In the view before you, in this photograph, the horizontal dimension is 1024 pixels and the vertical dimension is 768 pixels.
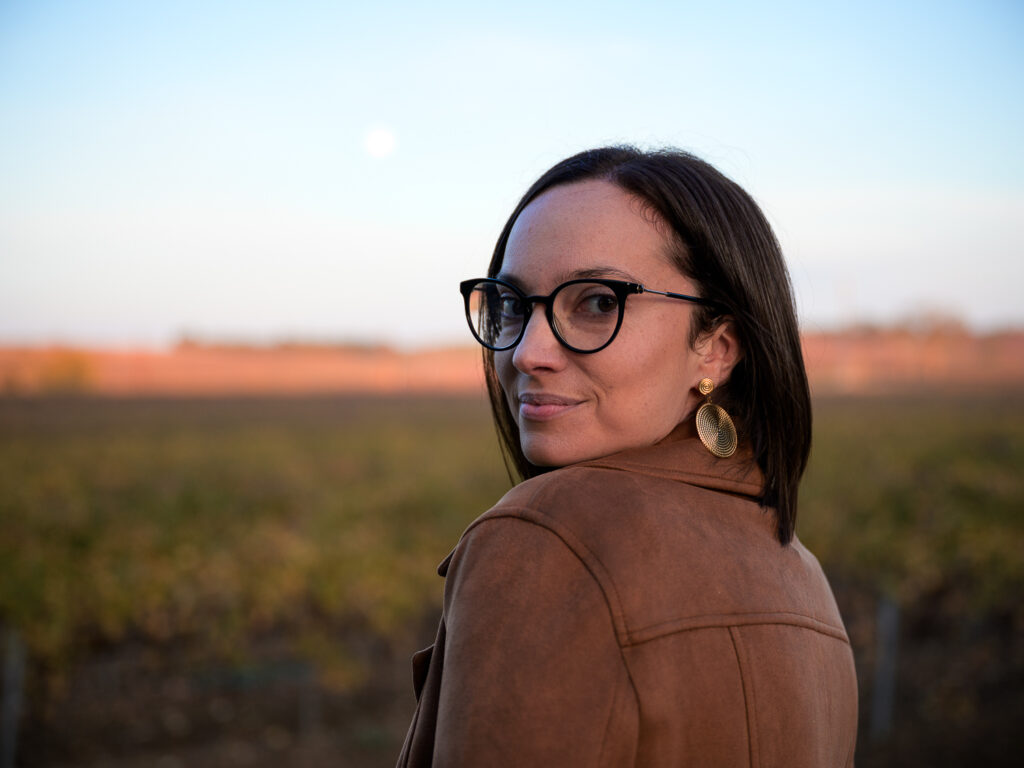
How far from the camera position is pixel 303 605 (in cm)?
789

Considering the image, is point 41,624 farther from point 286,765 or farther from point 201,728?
point 286,765

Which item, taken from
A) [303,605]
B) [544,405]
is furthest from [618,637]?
[303,605]

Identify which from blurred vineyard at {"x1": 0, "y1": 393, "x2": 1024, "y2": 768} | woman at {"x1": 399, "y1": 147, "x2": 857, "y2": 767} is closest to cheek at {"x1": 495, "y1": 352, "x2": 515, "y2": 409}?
woman at {"x1": 399, "y1": 147, "x2": 857, "y2": 767}

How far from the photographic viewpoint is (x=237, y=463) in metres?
12.7

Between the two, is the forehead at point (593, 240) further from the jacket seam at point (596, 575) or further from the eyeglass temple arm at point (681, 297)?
the jacket seam at point (596, 575)

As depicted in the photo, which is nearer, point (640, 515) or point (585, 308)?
point (640, 515)

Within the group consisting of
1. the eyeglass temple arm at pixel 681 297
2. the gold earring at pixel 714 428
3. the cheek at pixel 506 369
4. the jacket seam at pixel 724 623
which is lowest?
the jacket seam at pixel 724 623

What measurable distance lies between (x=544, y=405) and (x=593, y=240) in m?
0.25

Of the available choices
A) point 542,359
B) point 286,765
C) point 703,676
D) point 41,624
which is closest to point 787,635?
point 703,676

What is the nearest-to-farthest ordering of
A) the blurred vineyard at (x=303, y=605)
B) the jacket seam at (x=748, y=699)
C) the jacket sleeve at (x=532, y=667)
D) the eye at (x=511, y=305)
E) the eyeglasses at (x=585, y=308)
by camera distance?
the jacket sleeve at (x=532, y=667) < the jacket seam at (x=748, y=699) < the eyeglasses at (x=585, y=308) < the eye at (x=511, y=305) < the blurred vineyard at (x=303, y=605)

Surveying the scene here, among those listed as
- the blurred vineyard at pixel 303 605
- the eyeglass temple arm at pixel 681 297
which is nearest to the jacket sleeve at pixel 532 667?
the eyeglass temple arm at pixel 681 297

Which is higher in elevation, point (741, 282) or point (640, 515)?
point (741, 282)

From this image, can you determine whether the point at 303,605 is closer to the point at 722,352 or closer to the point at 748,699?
the point at 722,352

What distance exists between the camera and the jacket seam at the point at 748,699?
107cm
